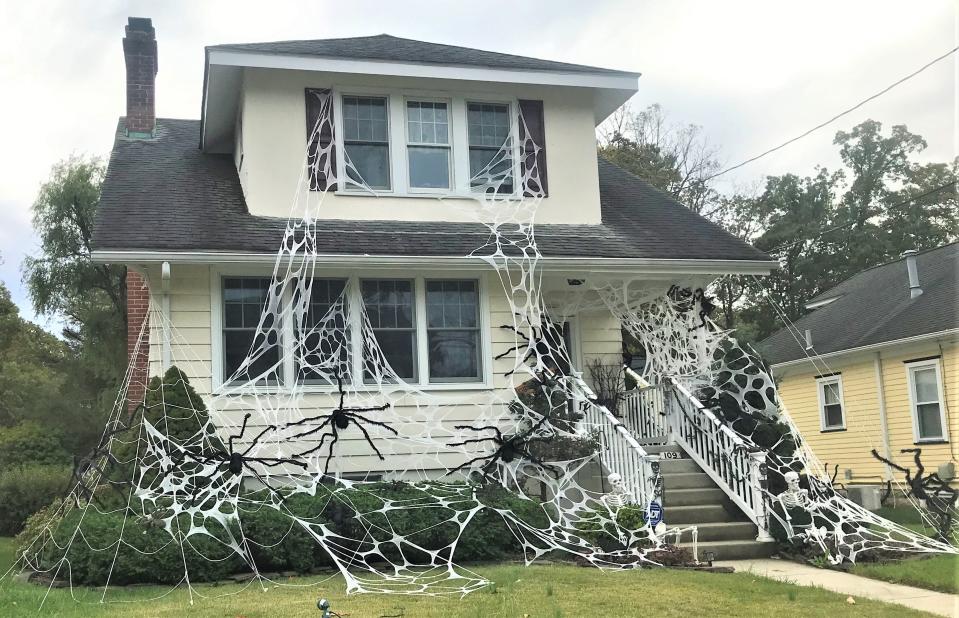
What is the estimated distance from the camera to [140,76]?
15805mm

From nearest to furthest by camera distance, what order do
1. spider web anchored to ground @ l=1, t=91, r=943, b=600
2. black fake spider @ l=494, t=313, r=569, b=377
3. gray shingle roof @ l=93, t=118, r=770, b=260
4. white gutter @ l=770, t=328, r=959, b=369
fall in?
1. spider web anchored to ground @ l=1, t=91, r=943, b=600
2. black fake spider @ l=494, t=313, r=569, b=377
3. gray shingle roof @ l=93, t=118, r=770, b=260
4. white gutter @ l=770, t=328, r=959, b=369

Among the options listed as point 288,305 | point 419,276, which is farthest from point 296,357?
point 419,276

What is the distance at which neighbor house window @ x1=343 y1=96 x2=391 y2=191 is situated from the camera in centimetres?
1296

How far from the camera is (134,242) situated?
36.0ft

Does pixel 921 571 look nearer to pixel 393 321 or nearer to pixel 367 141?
pixel 393 321

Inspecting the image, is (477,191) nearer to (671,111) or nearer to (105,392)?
(105,392)

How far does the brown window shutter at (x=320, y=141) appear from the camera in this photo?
1266cm

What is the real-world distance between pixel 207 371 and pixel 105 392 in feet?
53.7

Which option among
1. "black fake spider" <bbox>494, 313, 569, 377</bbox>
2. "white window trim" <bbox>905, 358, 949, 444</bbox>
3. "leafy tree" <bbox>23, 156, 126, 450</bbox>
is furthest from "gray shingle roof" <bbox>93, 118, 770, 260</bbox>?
"leafy tree" <bbox>23, 156, 126, 450</bbox>

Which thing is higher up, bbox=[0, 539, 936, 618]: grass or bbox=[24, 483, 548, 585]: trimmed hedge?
bbox=[24, 483, 548, 585]: trimmed hedge

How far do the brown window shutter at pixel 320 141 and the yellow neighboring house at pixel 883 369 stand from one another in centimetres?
1057

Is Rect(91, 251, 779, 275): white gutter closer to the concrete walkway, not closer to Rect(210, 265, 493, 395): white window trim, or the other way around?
Rect(210, 265, 493, 395): white window trim

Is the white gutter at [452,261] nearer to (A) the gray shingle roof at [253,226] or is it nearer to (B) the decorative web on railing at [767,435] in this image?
(A) the gray shingle roof at [253,226]

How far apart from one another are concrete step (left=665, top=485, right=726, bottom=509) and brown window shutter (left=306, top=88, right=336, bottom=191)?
6.15 meters
